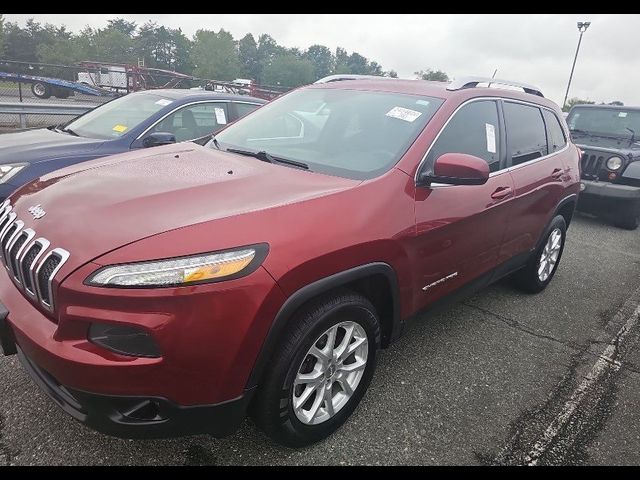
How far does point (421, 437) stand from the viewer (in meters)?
2.41

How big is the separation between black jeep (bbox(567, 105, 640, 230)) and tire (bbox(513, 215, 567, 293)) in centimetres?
331

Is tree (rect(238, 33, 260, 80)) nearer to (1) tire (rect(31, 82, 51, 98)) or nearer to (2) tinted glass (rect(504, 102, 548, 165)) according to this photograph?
(1) tire (rect(31, 82, 51, 98))

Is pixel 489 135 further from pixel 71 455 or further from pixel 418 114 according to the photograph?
pixel 71 455

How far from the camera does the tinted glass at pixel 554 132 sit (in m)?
4.10

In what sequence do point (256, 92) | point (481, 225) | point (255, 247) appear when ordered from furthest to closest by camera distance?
1. point (256, 92)
2. point (481, 225)
3. point (255, 247)

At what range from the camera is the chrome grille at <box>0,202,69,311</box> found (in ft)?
5.87

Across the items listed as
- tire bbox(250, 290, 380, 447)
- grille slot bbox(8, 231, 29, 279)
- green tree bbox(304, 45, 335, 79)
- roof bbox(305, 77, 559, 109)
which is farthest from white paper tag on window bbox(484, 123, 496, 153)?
green tree bbox(304, 45, 335, 79)

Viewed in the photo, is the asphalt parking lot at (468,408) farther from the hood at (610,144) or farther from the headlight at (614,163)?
the hood at (610,144)

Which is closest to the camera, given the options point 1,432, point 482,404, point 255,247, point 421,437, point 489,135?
point 255,247

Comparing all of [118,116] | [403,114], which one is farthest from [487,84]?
[118,116]

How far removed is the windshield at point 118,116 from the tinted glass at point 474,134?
3.42 m

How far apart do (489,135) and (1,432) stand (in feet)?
10.9

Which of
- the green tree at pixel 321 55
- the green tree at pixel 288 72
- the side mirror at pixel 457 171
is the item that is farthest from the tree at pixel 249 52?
the side mirror at pixel 457 171
